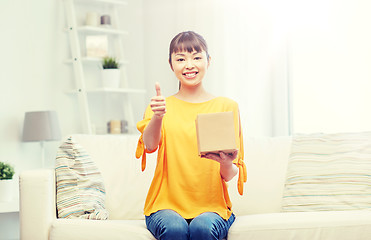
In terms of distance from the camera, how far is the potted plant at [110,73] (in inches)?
156

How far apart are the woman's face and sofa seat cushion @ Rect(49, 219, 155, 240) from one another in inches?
22.0

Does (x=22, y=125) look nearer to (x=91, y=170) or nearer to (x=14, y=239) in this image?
(x=14, y=239)

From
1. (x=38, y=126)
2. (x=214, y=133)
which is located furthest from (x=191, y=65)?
(x=38, y=126)

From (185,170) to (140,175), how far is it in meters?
0.54

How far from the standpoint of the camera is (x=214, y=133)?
166 centimetres

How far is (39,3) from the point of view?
153 inches

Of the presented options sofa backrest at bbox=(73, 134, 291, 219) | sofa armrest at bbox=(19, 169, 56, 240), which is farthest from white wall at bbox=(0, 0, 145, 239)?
sofa armrest at bbox=(19, 169, 56, 240)

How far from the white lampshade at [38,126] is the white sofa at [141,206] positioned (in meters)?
1.19

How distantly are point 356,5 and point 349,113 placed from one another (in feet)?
2.11

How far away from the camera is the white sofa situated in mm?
1968

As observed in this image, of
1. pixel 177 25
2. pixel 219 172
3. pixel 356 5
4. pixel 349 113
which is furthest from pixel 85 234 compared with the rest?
pixel 177 25

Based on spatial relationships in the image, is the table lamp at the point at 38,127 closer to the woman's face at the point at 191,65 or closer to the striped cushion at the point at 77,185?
the striped cushion at the point at 77,185

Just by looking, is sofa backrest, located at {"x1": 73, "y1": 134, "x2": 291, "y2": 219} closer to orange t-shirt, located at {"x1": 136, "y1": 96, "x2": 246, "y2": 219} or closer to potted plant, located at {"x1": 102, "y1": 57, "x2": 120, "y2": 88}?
orange t-shirt, located at {"x1": 136, "y1": 96, "x2": 246, "y2": 219}

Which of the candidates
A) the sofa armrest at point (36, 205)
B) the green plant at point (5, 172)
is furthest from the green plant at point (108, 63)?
the sofa armrest at point (36, 205)
